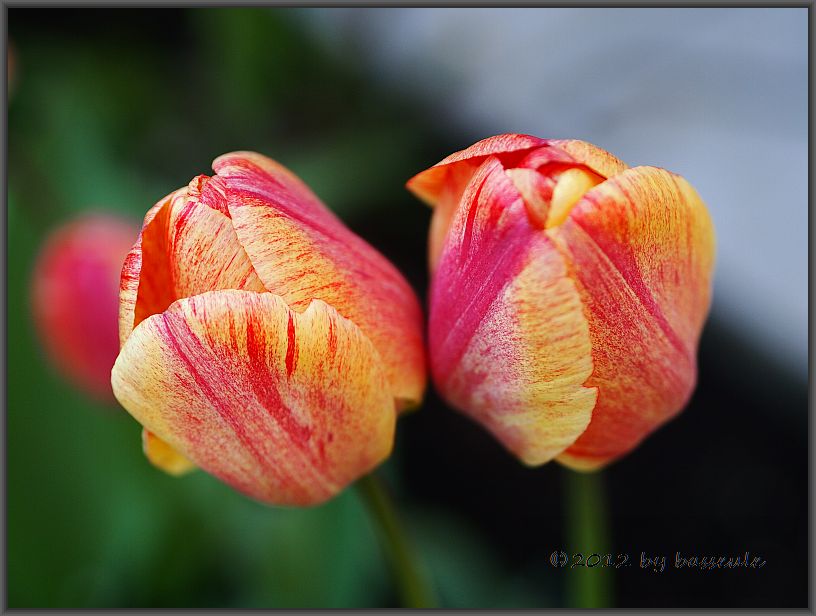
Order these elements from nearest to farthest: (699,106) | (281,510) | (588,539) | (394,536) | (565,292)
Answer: (565,292) < (394,536) < (588,539) < (281,510) < (699,106)

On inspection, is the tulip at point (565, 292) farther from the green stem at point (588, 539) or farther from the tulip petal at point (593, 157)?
the green stem at point (588, 539)

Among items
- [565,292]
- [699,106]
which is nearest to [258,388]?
[565,292]

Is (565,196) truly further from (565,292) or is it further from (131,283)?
(131,283)

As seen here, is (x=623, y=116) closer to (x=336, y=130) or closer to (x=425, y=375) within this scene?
(x=336, y=130)

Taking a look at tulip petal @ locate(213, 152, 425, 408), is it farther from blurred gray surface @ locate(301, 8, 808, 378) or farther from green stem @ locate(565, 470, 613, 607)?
blurred gray surface @ locate(301, 8, 808, 378)

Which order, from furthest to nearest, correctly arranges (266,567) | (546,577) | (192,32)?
(192,32) → (546,577) → (266,567)

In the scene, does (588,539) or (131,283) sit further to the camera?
(588,539)

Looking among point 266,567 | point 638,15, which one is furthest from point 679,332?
point 638,15
